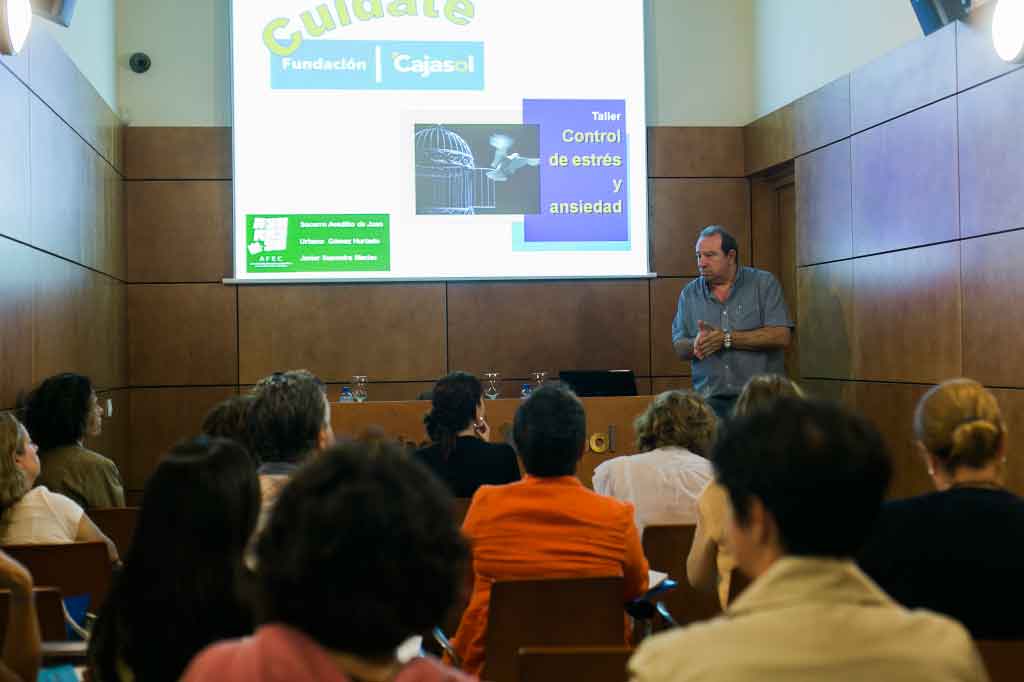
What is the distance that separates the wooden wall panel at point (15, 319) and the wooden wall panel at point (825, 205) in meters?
4.23

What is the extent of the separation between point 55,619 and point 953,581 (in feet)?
5.88

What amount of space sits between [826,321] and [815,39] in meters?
1.75

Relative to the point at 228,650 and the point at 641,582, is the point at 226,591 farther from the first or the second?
the point at 641,582

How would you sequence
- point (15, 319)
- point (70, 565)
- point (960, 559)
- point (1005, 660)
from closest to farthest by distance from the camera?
point (1005, 660), point (960, 559), point (70, 565), point (15, 319)

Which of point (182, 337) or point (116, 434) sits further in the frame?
point (182, 337)

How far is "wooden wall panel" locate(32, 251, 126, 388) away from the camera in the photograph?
17.3 feet

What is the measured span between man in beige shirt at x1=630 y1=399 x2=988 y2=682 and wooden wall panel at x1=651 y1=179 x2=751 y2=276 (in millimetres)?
6418

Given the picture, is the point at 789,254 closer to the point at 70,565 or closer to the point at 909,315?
the point at 909,315


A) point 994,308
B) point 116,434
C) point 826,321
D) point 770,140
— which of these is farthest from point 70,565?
point 770,140

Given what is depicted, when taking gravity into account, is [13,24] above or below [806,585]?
above

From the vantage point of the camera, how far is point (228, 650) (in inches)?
44.4

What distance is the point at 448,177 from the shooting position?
735cm

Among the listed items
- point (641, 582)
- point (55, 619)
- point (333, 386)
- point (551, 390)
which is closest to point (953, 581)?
point (641, 582)

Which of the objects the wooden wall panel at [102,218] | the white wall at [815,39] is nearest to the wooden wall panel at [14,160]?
the wooden wall panel at [102,218]
